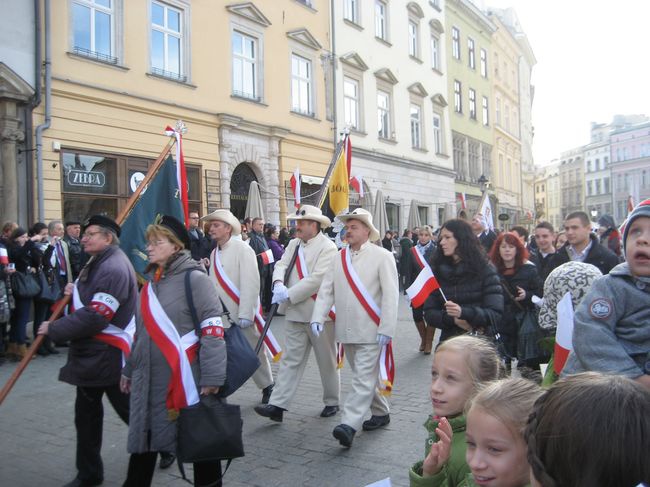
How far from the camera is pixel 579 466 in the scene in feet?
3.72

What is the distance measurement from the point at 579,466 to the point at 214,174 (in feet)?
51.2

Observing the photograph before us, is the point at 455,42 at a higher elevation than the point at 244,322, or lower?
higher

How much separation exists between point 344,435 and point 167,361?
1.76m

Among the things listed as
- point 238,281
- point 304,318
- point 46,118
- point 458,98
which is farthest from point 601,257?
point 458,98

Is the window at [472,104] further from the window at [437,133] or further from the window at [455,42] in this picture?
the window at [437,133]

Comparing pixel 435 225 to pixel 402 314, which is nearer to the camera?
pixel 402 314

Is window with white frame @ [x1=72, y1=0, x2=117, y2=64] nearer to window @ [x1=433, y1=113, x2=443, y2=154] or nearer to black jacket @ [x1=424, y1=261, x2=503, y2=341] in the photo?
black jacket @ [x1=424, y1=261, x2=503, y2=341]

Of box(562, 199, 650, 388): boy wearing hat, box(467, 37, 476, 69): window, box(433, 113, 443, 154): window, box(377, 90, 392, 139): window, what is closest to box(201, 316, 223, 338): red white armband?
box(562, 199, 650, 388): boy wearing hat

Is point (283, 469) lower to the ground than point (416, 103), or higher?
lower

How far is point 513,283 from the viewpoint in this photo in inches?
240

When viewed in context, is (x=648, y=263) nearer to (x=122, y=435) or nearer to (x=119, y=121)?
(x=122, y=435)

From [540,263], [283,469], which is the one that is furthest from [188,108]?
[283,469]

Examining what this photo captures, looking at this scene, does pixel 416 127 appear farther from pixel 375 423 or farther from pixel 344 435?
pixel 344 435

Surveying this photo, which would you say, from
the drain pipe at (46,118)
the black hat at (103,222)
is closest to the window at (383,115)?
the drain pipe at (46,118)
